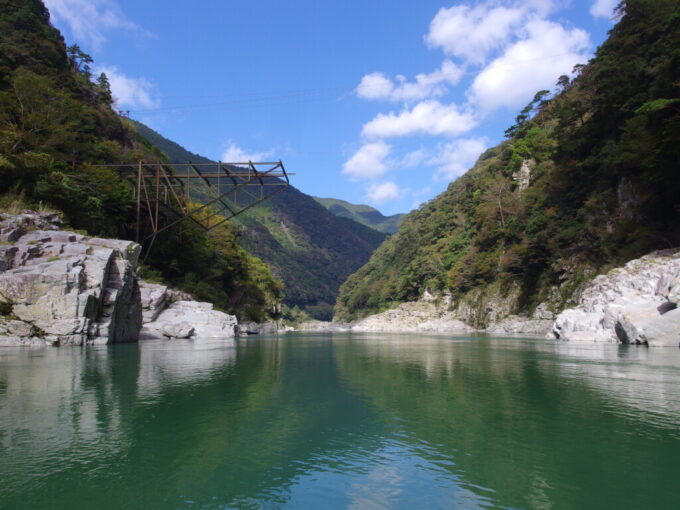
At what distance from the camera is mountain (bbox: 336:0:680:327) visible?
31703 mm

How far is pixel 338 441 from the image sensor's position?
8.02 meters

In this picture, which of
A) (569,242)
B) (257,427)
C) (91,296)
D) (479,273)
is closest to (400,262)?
(479,273)

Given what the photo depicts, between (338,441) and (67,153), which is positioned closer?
(338,441)

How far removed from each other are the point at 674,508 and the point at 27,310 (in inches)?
974

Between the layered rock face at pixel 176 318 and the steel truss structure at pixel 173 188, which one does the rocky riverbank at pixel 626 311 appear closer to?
the steel truss structure at pixel 173 188

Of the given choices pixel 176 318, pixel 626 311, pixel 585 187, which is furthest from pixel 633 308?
pixel 176 318

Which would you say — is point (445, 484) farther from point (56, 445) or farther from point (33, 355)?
point (33, 355)

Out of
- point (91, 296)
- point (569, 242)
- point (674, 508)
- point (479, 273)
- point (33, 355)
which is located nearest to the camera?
point (674, 508)

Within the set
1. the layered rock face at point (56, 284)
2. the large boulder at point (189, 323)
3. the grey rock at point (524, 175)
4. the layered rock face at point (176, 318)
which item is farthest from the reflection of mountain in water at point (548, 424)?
the grey rock at point (524, 175)

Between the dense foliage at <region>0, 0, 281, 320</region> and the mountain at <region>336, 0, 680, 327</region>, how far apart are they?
3643 cm

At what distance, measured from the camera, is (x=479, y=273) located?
6812 centimetres

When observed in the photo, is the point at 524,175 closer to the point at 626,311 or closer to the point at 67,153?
the point at 626,311

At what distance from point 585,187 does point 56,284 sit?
45.8 m

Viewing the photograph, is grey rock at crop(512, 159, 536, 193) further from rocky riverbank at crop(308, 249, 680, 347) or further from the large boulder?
the large boulder
